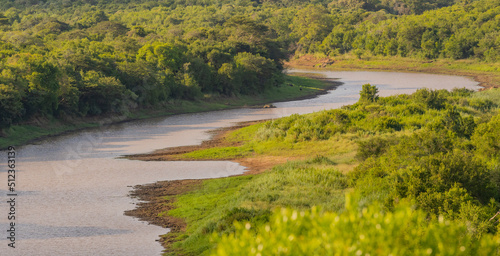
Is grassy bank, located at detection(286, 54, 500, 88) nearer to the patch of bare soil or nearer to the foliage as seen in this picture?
the patch of bare soil

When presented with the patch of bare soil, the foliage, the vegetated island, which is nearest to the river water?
the patch of bare soil

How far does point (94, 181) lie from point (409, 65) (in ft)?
342

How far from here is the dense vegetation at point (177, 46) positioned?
47.4m

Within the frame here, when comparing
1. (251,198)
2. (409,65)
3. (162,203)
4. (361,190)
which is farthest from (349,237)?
(409,65)

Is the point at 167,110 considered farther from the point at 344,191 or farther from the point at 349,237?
the point at 349,237

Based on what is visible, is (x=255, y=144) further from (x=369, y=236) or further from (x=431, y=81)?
(x=431, y=81)

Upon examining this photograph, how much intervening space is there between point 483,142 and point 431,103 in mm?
21829

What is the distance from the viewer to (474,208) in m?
14.9

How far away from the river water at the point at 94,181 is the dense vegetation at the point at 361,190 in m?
2.52

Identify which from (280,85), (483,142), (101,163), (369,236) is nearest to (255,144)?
(101,163)

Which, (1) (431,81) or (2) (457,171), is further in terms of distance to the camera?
(1) (431,81)

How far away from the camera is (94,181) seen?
28094mm

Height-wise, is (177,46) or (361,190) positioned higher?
(177,46)

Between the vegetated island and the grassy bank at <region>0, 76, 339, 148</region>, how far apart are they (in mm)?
11033
